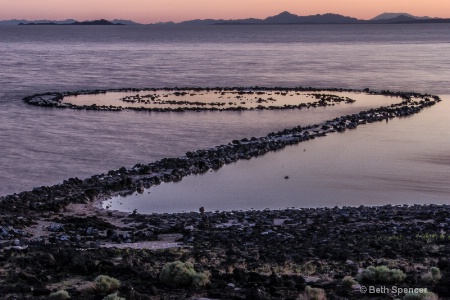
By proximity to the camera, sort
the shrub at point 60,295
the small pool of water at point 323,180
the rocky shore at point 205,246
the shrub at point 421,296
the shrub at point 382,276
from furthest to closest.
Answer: the small pool of water at point 323,180
the shrub at point 382,276
the rocky shore at point 205,246
the shrub at point 60,295
the shrub at point 421,296

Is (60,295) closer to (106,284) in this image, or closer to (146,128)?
(106,284)

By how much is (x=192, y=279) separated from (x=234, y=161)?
21.3 metres

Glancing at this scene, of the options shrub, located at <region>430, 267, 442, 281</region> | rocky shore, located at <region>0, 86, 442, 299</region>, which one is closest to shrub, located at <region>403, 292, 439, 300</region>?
rocky shore, located at <region>0, 86, 442, 299</region>

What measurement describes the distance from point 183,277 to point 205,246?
4821 millimetres

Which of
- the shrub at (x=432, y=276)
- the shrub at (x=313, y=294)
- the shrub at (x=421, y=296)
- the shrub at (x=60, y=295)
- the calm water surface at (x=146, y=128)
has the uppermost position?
the shrub at (x=421, y=296)

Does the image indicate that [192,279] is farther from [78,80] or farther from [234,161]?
[78,80]

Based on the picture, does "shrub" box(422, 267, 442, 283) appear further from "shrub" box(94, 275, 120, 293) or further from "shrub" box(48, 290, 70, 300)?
"shrub" box(48, 290, 70, 300)

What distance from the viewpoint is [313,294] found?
43.1ft

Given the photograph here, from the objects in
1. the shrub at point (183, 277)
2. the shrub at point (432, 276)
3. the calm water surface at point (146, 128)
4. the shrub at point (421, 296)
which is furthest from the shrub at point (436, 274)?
the calm water surface at point (146, 128)

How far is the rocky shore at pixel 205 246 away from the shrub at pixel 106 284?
0.27ft

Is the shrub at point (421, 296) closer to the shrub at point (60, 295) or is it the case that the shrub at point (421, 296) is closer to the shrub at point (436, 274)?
the shrub at point (436, 274)

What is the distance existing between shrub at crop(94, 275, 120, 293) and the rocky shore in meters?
0.08

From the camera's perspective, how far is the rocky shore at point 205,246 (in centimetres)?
1428

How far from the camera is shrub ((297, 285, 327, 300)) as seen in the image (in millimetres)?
13078
